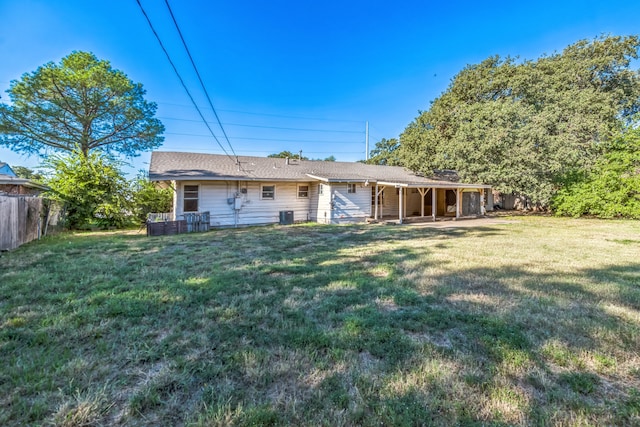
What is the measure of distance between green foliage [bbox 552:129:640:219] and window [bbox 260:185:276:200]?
18.1 meters

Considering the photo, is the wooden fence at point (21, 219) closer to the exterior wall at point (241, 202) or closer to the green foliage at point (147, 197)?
the green foliage at point (147, 197)

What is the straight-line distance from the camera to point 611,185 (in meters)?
16.1

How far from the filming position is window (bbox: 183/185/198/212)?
12.5 meters

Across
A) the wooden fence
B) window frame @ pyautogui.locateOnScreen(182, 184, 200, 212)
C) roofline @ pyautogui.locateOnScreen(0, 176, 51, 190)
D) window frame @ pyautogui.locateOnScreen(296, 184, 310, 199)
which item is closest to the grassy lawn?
the wooden fence

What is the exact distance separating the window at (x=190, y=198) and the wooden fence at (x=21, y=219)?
180 inches

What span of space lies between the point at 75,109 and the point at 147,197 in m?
10.3

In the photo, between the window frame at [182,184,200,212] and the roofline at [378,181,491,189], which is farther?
the roofline at [378,181,491,189]

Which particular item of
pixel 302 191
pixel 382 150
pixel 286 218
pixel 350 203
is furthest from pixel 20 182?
pixel 382 150

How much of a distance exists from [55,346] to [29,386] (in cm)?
69

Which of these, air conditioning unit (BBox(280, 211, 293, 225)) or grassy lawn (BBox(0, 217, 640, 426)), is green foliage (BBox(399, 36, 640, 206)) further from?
grassy lawn (BBox(0, 217, 640, 426))

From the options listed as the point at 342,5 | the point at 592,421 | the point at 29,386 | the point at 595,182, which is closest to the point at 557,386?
the point at 592,421

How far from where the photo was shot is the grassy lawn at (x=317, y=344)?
1911 mm

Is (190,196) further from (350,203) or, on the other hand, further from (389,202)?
(389,202)

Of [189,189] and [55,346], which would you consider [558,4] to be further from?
[55,346]
